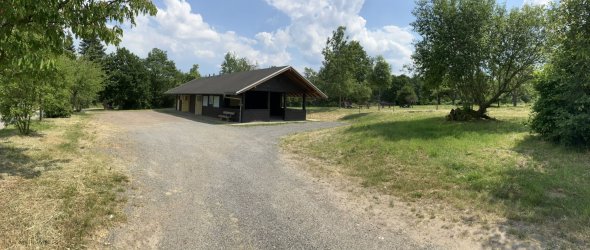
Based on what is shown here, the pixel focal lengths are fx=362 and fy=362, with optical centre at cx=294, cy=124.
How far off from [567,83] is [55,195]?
12038mm

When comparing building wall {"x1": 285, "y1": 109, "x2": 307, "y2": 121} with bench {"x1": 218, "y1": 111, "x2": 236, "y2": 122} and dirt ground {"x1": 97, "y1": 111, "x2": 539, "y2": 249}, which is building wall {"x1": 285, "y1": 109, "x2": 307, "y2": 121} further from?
dirt ground {"x1": 97, "y1": 111, "x2": 539, "y2": 249}

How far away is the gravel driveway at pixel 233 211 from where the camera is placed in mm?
4828

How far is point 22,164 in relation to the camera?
321 inches

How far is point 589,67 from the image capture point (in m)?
8.44

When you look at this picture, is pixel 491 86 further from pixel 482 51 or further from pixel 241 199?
pixel 241 199

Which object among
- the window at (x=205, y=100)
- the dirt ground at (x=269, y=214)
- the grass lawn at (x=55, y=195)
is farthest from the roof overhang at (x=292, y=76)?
the dirt ground at (x=269, y=214)

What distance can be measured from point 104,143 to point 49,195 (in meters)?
6.62

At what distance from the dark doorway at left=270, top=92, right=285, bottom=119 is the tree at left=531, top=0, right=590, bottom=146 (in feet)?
64.2

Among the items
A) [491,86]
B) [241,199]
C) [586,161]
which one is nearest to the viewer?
[241,199]

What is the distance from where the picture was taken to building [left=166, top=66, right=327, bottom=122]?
24188 millimetres

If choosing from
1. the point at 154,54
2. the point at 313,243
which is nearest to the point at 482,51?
the point at 313,243

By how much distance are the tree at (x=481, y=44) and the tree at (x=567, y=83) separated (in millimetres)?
4553

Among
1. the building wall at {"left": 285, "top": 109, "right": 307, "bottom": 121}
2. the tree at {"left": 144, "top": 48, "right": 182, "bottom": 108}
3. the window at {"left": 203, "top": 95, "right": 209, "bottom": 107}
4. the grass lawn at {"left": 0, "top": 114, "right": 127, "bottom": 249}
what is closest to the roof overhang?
the building wall at {"left": 285, "top": 109, "right": 307, "bottom": 121}

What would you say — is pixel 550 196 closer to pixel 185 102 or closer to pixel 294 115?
pixel 294 115
